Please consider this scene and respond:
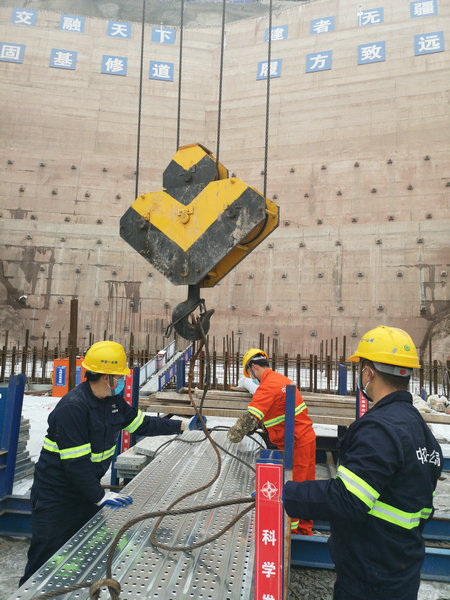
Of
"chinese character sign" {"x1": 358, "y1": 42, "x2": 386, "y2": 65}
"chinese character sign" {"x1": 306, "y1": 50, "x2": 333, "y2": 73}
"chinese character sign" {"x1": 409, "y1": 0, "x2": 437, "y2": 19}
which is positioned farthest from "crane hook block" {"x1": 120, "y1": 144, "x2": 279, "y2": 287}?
"chinese character sign" {"x1": 409, "y1": 0, "x2": 437, "y2": 19}

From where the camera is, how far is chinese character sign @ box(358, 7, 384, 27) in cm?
1457

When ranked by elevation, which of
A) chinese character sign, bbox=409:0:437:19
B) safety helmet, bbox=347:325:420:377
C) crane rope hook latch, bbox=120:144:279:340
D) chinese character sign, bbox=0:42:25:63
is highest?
chinese character sign, bbox=409:0:437:19

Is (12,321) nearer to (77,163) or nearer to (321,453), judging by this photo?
(77,163)

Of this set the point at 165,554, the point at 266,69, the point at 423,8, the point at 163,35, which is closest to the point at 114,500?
the point at 165,554

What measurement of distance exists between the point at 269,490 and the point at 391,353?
722 millimetres

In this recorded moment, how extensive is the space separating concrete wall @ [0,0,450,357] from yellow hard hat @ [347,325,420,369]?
12.3 m

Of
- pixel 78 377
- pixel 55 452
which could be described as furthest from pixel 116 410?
pixel 78 377

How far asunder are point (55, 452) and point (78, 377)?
6583 millimetres

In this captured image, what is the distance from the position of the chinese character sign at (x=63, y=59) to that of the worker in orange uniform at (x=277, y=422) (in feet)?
58.1

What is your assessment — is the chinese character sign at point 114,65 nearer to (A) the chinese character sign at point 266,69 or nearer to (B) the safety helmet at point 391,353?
(A) the chinese character sign at point 266,69

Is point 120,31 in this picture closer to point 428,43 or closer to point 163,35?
point 163,35

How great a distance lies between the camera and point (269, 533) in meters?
1.32

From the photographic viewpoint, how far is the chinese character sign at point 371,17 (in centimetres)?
1457

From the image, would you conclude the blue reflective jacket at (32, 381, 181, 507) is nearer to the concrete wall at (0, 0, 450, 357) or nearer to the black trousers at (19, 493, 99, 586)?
the black trousers at (19, 493, 99, 586)
